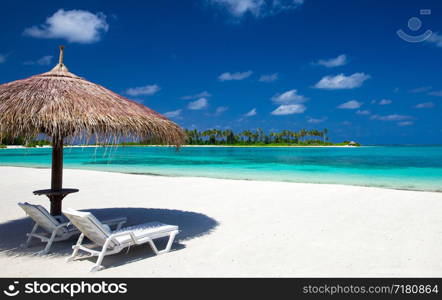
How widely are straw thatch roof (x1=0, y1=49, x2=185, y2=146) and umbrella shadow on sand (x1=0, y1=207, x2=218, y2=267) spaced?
144 centimetres

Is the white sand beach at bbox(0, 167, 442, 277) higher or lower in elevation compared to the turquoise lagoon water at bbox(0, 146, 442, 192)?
lower

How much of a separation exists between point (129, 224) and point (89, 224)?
2.39m

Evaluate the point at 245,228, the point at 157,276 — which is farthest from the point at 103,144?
the point at 245,228

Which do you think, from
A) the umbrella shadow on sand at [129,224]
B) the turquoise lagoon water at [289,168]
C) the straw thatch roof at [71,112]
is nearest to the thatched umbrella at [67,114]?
the straw thatch roof at [71,112]

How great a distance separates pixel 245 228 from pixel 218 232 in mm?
507

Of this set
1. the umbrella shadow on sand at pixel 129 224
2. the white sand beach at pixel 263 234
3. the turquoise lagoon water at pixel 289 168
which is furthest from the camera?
the turquoise lagoon water at pixel 289 168

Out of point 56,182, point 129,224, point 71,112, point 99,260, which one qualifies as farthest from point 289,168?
point 99,260

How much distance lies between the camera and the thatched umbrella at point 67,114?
3896mm

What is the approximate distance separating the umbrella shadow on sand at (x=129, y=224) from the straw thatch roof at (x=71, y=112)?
1443 mm

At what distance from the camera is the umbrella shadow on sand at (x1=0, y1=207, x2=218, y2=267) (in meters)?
4.06

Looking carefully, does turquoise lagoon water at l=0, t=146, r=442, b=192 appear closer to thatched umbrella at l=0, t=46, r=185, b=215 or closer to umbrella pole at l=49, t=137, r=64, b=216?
umbrella pole at l=49, t=137, r=64, b=216

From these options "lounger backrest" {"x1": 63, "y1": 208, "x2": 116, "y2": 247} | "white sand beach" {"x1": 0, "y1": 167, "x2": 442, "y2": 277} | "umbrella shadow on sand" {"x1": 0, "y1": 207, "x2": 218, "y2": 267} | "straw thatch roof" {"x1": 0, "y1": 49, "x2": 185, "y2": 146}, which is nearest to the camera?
"lounger backrest" {"x1": 63, "y1": 208, "x2": 116, "y2": 247}

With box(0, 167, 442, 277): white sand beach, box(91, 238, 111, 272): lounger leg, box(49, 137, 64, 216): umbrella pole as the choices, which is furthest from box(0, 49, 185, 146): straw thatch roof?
box(0, 167, 442, 277): white sand beach

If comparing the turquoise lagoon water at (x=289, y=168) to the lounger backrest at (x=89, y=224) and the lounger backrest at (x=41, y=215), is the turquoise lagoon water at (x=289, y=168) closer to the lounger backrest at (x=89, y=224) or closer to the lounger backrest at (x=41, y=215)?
the lounger backrest at (x=89, y=224)
